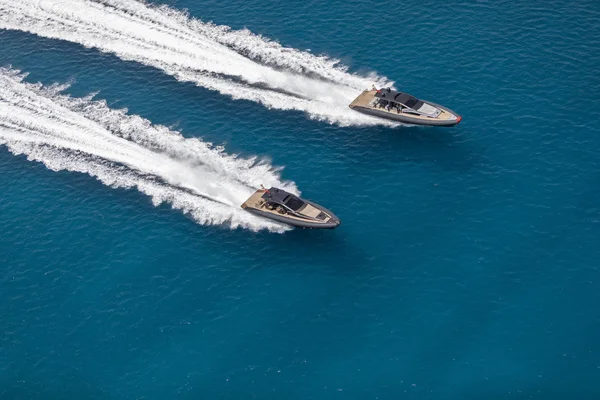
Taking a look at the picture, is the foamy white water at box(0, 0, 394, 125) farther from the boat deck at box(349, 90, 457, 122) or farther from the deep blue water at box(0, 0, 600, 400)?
the deep blue water at box(0, 0, 600, 400)

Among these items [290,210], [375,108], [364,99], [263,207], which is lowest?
[263,207]

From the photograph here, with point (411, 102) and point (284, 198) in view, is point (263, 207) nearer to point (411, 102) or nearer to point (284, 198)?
point (284, 198)

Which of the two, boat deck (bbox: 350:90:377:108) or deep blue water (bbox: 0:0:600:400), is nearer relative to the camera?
deep blue water (bbox: 0:0:600:400)

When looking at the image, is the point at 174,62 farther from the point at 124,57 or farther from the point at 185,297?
the point at 185,297

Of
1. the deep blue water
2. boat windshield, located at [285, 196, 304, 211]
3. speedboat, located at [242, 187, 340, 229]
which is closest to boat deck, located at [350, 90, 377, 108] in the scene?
the deep blue water

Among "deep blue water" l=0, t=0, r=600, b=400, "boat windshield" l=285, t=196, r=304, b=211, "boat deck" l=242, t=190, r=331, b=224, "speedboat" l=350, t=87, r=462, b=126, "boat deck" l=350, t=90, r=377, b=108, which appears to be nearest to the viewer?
"deep blue water" l=0, t=0, r=600, b=400

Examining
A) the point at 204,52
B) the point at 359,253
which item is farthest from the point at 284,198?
the point at 204,52
